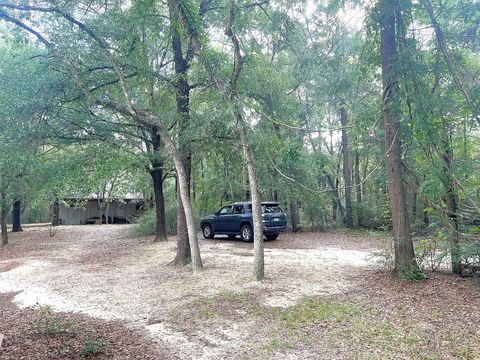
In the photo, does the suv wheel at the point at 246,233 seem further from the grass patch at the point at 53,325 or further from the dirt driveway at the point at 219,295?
the grass patch at the point at 53,325

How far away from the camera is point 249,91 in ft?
34.4

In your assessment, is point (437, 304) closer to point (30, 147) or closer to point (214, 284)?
point (214, 284)

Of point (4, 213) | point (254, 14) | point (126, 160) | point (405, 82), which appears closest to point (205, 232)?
point (126, 160)

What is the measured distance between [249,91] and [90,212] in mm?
28827

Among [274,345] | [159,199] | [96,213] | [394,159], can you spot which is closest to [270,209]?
[159,199]

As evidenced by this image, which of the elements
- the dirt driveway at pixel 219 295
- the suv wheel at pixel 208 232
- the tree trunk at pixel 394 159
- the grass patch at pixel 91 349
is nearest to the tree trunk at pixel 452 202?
the tree trunk at pixel 394 159

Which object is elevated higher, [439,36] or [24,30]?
[24,30]

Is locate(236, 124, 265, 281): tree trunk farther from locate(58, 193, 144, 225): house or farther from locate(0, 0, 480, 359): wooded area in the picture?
locate(58, 193, 144, 225): house

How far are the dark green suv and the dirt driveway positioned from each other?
142 cm

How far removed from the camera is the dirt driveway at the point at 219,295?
447 centimetres

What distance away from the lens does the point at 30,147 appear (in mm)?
8734

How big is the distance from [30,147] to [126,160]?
291cm

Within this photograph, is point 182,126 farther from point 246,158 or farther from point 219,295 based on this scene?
point 219,295

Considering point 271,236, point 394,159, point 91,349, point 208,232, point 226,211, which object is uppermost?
point 394,159
